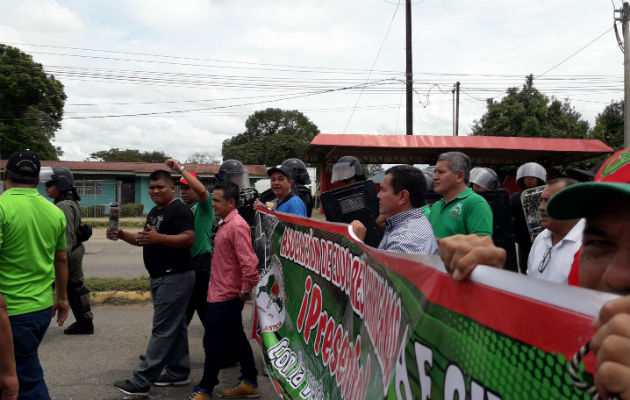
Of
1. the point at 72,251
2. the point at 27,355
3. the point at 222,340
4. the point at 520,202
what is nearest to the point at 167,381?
the point at 222,340

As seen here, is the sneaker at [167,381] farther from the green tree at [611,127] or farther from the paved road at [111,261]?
the green tree at [611,127]

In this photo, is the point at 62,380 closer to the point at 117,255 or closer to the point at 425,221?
the point at 425,221

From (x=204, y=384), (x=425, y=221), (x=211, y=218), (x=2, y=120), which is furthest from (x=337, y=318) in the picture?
(x=2, y=120)

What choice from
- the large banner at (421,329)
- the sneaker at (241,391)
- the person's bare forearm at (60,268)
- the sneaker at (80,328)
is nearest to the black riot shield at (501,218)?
the large banner at (421,329)

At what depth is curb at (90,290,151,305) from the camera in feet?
24.5

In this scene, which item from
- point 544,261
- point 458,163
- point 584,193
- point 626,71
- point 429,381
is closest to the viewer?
point 584,193

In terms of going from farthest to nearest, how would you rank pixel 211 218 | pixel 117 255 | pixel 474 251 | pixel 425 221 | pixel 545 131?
pixel 545 131
pixel 117 255
pixel 211 218
pixel 425 221
pixel 474 251

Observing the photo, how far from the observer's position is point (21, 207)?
11.3 ft

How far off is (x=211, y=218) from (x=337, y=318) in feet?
8.45

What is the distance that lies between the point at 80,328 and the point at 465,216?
458 cm

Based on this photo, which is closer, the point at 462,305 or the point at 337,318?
the point at 462,305

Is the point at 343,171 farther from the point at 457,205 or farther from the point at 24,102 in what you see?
the point at 24,102

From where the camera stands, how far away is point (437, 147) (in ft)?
61.7

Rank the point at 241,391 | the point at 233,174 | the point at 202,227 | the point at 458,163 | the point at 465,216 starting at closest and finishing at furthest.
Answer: the point at 465,216, the point at 458,163, the point at 241,391, the point at 202,227, the point at 233,174
